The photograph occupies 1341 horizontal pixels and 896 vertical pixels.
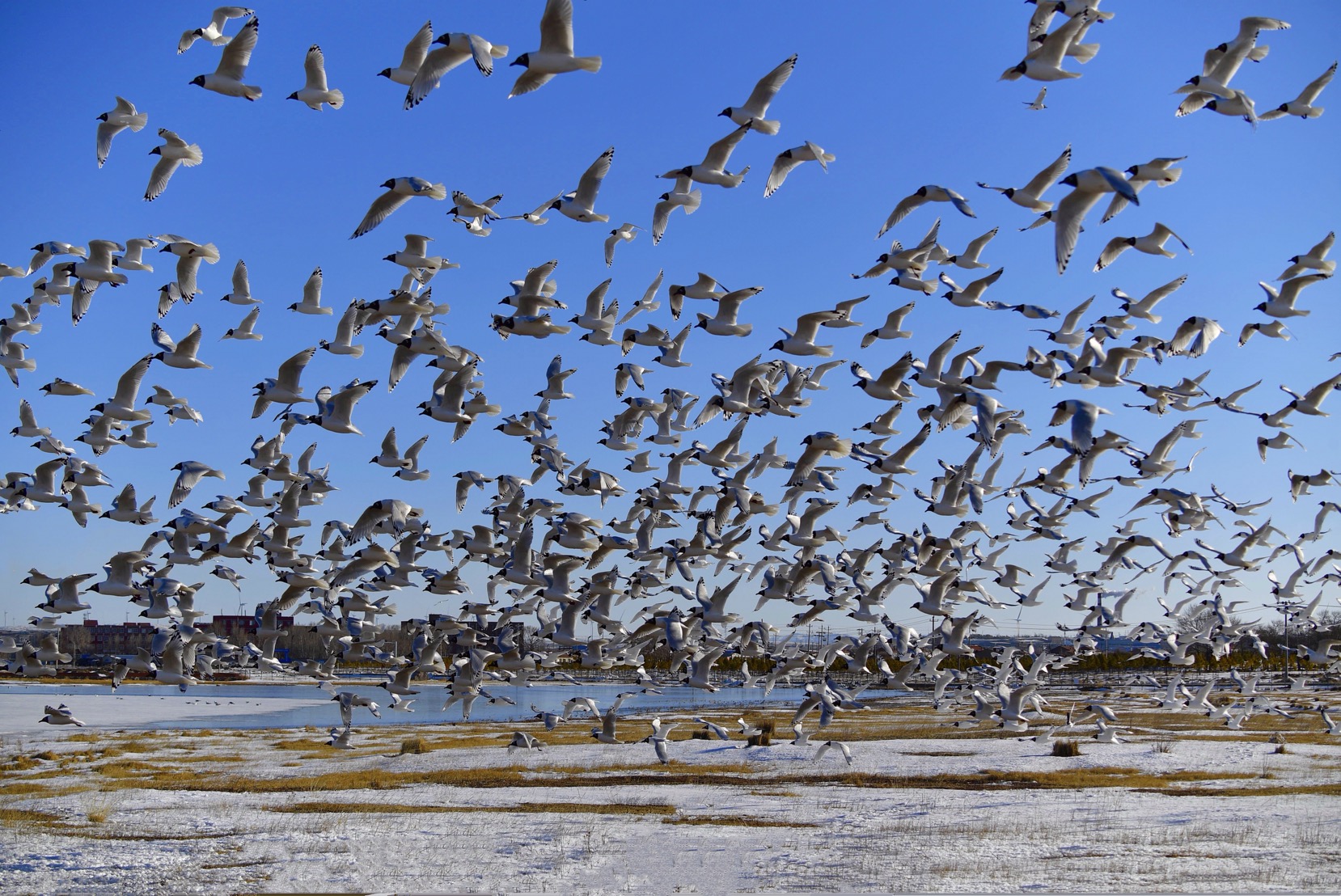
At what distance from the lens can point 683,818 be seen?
22750 mm

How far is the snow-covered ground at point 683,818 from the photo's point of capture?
1747cm

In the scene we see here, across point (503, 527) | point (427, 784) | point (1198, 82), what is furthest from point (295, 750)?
point (1198, 82)

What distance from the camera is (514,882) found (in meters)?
17.4

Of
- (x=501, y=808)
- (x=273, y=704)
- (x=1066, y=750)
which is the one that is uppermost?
(x=501, y=808)

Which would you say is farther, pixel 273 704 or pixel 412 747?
pixel 273 704

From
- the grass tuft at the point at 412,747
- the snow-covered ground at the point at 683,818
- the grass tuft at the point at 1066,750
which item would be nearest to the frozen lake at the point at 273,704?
the grass tuft at the point at 412,747

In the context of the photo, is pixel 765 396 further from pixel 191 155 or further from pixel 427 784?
pixel 427 784

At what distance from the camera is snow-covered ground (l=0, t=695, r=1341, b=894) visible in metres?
17.5

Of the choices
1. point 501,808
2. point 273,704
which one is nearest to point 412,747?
point 501,808

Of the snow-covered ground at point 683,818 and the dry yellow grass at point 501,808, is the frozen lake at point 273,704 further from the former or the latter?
the dry yellow grass at point 501,808

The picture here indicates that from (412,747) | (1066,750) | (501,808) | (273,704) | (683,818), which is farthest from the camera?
(273,704)

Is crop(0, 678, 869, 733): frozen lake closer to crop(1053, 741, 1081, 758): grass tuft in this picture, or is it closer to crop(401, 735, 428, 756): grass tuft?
crop(401, 735, 428, 756): grass tuft

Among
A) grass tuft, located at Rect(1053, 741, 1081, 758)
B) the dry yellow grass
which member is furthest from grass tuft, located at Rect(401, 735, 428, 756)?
grass tuft, located at Rect(1053, 741, 1081, 758)

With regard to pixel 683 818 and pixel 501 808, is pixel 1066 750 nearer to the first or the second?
pixel 683 818
